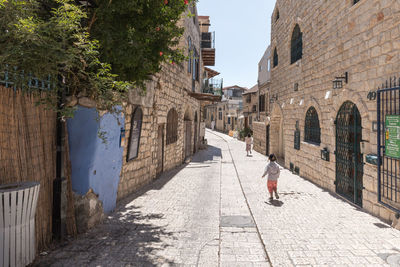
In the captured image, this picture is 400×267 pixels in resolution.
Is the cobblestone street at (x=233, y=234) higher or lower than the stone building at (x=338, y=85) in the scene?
lower

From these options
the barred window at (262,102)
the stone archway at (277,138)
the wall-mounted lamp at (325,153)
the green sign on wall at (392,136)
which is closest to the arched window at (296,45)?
the wall-mounted lamp at (325,153)

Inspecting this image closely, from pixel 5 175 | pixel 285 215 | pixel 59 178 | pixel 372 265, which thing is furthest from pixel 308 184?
pixel 5 175

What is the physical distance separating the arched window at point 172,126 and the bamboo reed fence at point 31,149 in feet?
21.6

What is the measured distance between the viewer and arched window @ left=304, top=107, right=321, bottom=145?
27.9ft

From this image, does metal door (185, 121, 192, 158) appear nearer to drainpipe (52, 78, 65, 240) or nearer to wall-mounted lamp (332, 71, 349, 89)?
wall-mounted lamp (332, 71, 349, 89)

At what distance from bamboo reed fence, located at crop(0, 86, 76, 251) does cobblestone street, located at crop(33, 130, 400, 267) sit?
0.53 m

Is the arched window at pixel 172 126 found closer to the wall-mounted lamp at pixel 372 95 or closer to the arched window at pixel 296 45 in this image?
the arched window at pixel 296 45

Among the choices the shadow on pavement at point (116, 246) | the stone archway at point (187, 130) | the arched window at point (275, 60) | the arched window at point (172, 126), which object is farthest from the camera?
the stone archway at point (187, 130)

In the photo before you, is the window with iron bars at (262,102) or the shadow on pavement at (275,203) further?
the window with iron bars at (262,102)

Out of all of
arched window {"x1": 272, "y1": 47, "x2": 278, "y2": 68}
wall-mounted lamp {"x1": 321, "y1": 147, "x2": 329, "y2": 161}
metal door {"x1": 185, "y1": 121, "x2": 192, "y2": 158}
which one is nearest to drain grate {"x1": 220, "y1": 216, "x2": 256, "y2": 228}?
wall-mounted lamp {"x1": 321, "y1": 147, "x2": 329, "y2": 161}

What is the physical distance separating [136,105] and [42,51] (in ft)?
14.0

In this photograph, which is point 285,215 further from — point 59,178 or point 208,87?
point 208,87

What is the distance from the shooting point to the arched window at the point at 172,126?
1070 centimetres

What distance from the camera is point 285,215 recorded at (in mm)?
5363
